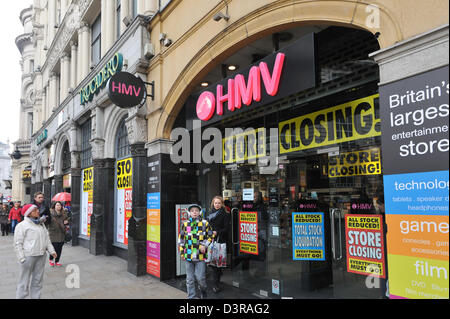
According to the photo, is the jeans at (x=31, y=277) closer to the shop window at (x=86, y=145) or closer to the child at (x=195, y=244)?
the child at (x=195, y=244)

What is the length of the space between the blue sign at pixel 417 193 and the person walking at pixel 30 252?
5627 millimetres

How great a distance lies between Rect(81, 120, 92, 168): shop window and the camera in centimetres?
1477

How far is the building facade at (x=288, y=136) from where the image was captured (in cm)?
365

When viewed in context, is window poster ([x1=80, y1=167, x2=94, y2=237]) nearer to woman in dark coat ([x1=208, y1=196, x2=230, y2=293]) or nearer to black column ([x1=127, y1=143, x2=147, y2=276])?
black column ([x1=127, y1=143, x2=147, y2=276])

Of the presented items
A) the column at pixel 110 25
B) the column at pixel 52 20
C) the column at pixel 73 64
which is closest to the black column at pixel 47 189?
the column at pixel 73 64

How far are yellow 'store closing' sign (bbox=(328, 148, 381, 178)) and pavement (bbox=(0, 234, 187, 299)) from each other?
12.7 feet

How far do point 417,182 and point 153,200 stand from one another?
6.38 meters

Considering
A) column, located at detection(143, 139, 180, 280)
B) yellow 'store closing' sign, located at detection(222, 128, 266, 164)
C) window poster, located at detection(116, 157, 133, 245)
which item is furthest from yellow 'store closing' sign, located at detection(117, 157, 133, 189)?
yellow 'store closing' sign, located at detection(222, 128, 266, 164)

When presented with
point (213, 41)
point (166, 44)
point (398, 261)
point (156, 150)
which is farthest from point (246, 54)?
point (398, 261)

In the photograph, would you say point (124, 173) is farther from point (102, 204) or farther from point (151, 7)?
point (151, 7)

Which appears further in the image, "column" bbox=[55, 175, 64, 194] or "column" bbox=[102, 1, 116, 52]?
"column" bbox=[55, 175, 64, 194]

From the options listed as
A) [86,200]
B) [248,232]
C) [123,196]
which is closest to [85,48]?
[86,200]

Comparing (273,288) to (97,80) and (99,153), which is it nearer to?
(99,153)

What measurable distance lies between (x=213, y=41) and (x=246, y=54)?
96cm
